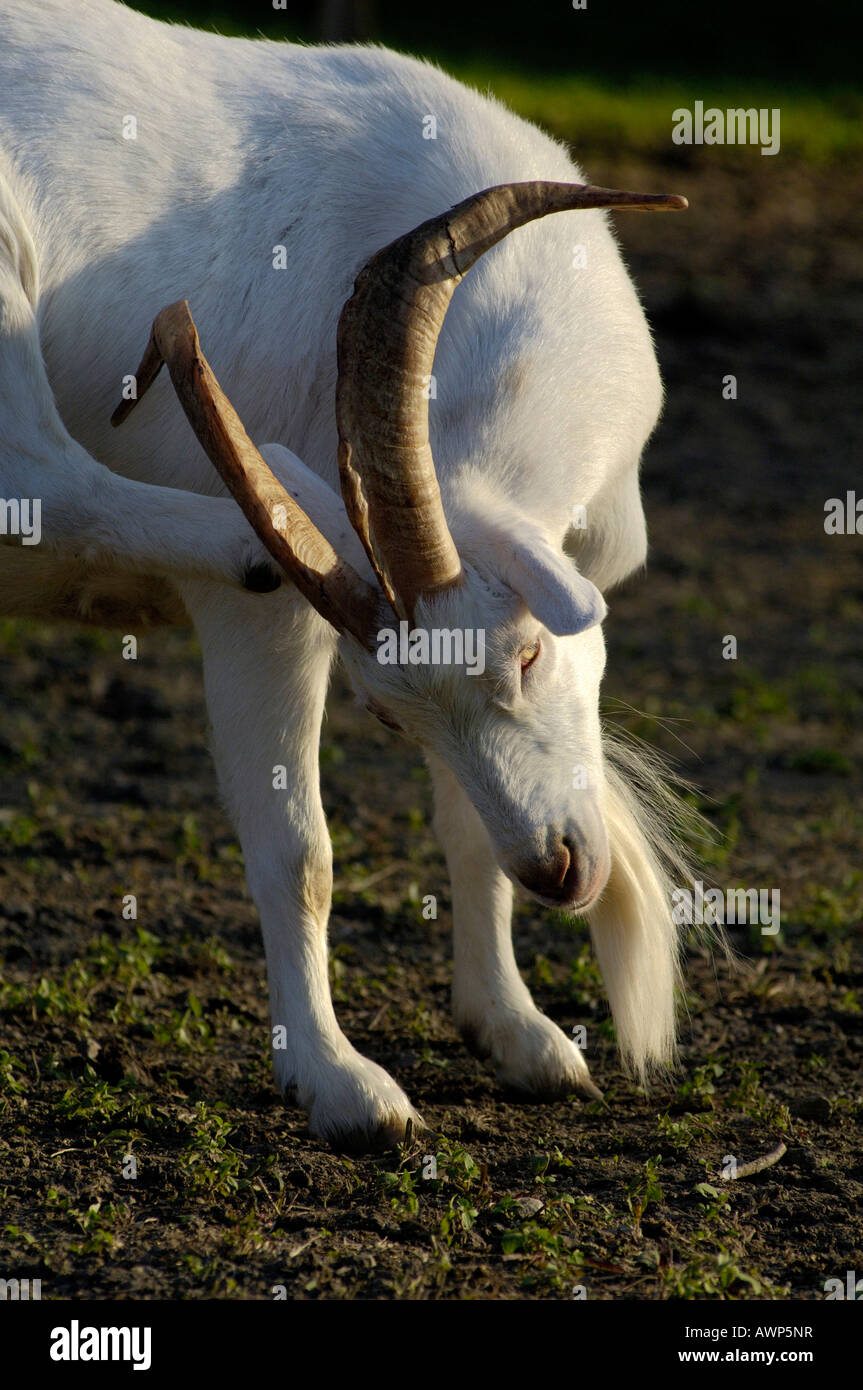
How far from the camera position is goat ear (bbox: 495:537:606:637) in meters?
3.23

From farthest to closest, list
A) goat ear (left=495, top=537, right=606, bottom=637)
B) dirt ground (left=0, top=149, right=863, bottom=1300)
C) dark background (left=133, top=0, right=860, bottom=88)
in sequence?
dark background (left=133, top=0, right=860, bottom=88) < dirt ground (left=0, top=149, right=863, bottom=1300) < goat ear (left=495, top=537, right=606, bottom=637)

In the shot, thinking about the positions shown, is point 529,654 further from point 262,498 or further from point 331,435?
point 331,435

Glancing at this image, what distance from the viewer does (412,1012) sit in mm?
4957

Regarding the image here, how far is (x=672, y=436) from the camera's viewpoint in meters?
11.3

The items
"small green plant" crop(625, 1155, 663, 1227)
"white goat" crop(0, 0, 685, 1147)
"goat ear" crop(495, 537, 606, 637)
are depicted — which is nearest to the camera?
"goat ear" crop(495, 537, 606, 637)

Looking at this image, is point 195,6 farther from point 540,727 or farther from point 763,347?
point 540,727

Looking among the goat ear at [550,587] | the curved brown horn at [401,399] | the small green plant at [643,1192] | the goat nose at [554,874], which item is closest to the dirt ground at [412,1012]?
the small green plant at [643,1192]

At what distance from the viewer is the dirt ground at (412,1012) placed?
3.48 meters

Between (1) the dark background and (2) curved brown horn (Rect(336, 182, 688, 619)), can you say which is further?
(1) the dark background

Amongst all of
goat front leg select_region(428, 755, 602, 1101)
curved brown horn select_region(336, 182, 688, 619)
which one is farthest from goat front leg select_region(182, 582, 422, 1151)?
curved brown horn select_region(336, 182, 688, 619)

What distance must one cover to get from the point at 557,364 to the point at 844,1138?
2094 mm

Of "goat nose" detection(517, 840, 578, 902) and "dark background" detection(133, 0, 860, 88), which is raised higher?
"dark background" detection(133, 0, 860, 88)

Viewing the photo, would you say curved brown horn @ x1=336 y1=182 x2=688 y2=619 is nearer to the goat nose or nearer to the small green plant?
the goat nose

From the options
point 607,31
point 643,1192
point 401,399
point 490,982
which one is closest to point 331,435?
point 401,399
